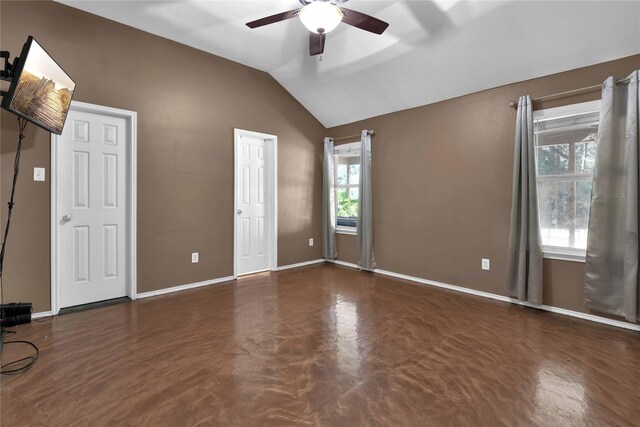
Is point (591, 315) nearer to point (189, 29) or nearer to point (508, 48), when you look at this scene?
point (508, 48)

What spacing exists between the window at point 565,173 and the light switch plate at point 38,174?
489 cm

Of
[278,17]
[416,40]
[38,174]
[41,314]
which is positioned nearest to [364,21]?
[278,17]

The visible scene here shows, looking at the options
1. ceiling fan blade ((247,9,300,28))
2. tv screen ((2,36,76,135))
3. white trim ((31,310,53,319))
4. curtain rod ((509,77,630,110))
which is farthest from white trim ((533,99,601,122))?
white trim ((31,310,53,319))

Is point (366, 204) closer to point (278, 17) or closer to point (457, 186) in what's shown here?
point (457, 186)

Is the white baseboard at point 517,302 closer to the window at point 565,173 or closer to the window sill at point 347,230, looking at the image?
the window at point 565,173

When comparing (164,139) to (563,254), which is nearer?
(563,254)

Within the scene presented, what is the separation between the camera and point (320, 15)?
2.12 m

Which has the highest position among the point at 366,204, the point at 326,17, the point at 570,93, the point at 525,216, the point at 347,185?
the point at 326,17

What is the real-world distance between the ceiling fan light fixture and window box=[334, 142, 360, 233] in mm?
2952

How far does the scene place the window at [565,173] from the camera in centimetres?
303

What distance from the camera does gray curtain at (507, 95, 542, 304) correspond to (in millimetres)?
3176

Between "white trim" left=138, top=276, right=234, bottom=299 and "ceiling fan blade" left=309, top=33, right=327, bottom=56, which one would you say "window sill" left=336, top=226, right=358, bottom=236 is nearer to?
"white trim" left=138, top=276, right=234, bottom=299

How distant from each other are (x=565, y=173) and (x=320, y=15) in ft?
9.31

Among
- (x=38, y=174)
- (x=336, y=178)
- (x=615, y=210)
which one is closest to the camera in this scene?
(x=615, y=210)
